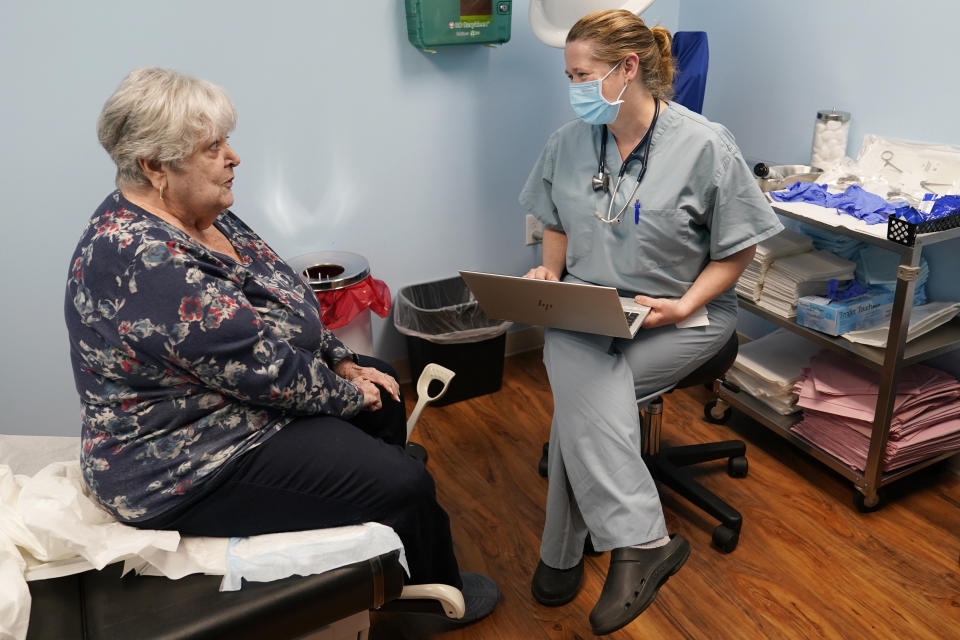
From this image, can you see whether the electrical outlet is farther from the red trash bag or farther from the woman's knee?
the woman's knee

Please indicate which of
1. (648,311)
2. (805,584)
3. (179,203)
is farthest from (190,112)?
(805,584)

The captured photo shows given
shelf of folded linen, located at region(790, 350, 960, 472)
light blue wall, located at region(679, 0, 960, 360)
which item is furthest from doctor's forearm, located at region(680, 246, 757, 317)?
light blue wall, located at region(679, 0, 960, 360)

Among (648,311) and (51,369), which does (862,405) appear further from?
(51,369)

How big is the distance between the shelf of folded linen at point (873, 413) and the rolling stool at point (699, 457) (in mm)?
205

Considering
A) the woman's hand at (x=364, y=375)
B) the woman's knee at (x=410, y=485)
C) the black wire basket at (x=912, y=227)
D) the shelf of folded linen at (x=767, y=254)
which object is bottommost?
the woman's knee at (x=410, y=485)

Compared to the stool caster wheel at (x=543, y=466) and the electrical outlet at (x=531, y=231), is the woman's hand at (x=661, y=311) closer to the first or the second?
the stool caster wheel at (x=543, y=466)

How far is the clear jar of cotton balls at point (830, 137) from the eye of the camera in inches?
80.3

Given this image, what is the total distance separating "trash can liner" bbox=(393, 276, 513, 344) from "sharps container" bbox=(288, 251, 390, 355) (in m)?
0.12

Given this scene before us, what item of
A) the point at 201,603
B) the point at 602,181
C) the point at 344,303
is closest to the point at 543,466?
the point at 344,303

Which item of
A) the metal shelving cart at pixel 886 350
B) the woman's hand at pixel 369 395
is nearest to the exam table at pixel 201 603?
the woman's hand at pixel 369 395

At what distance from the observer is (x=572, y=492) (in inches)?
64.9

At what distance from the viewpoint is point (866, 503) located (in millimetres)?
1881

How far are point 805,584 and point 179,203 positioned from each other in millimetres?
1508

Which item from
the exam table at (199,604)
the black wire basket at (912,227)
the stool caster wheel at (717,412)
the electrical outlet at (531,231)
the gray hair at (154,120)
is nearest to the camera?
the exam table at (199,604)
